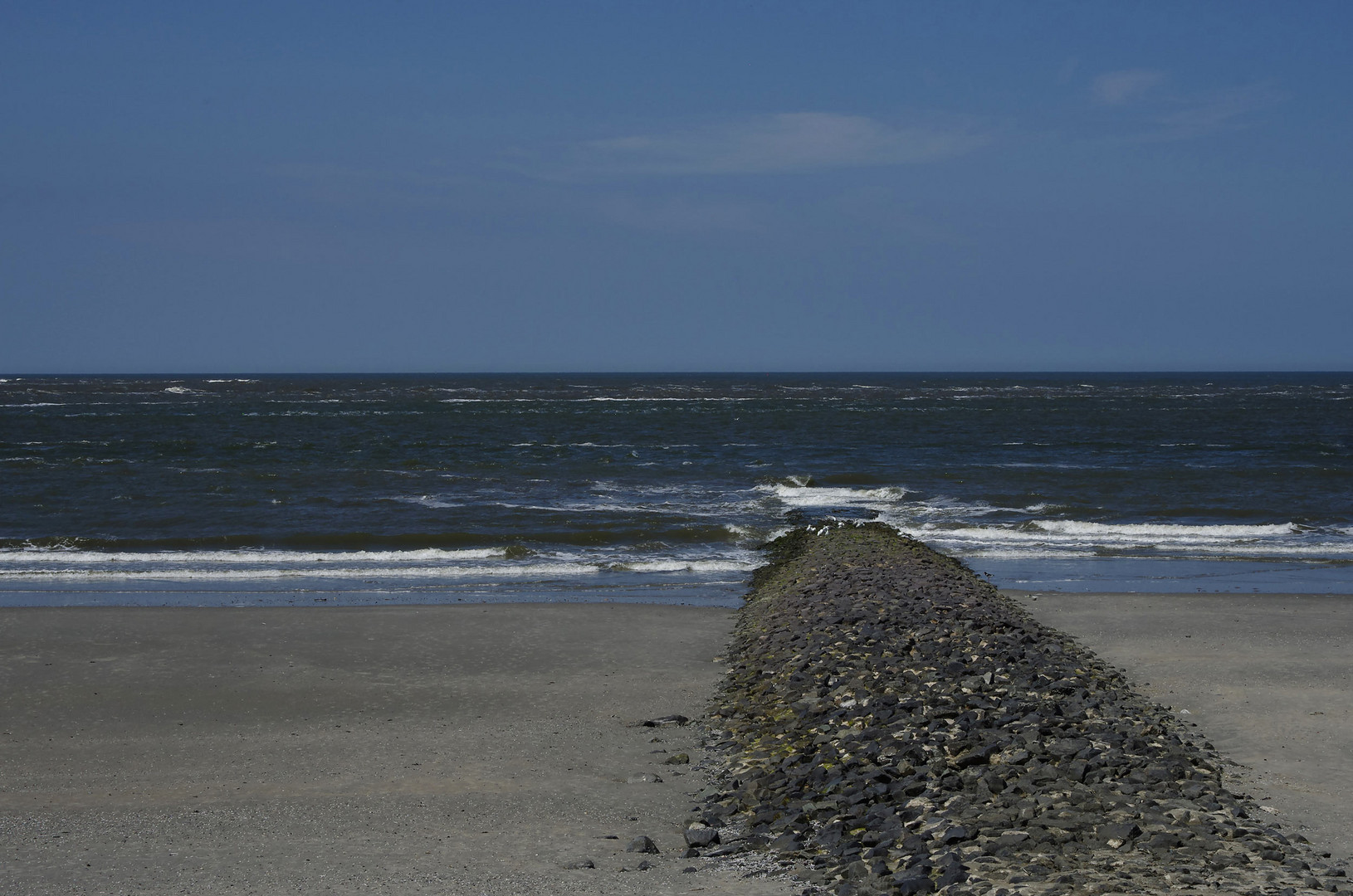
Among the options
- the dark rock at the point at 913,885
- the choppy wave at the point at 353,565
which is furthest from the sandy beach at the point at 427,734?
the choppy wave at the point at 353,565

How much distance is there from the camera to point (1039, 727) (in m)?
7.09

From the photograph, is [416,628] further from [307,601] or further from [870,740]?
[870,740]

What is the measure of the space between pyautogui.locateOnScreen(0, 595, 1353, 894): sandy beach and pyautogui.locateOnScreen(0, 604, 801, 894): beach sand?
0.09 ft

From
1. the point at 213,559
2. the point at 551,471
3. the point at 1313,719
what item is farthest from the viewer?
the point at 551,471

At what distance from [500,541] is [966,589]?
1006 centimetres

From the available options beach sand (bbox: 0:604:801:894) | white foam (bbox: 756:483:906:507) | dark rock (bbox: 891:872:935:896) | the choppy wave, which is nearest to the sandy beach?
beach sand (bbox: 0:604:801:894)

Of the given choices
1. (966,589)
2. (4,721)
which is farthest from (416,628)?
(966,589)

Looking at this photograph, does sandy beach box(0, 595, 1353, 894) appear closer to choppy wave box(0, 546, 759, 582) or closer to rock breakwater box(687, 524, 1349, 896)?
rock breakwater box(687, 524, 1349, 896)

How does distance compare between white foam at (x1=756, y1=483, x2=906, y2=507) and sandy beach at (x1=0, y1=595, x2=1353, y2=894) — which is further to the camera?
white foam at (x1=756, y1=483, x2=906, y2=507)

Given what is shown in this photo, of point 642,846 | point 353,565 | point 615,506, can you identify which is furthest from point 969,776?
point 615,506

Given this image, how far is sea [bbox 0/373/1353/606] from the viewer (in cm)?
1692

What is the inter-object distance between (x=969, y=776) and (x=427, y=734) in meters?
4.40

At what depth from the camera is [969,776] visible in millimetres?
6371

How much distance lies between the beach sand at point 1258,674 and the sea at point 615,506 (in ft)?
6.41
